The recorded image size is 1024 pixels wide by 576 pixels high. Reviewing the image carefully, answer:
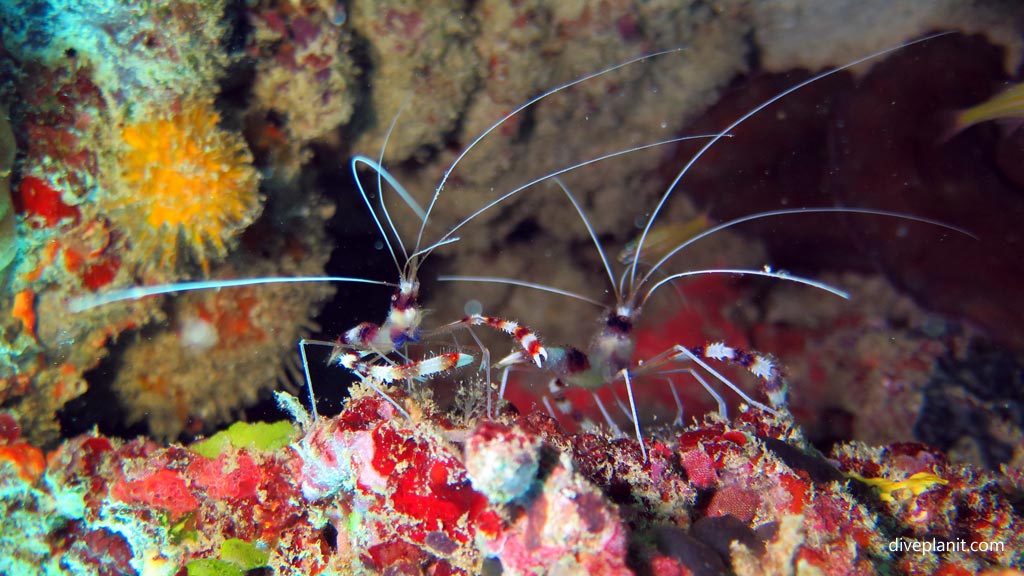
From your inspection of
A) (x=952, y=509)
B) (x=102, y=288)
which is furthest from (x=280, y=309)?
(x=952, y=509)

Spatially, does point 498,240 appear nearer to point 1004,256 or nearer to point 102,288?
point 102,288

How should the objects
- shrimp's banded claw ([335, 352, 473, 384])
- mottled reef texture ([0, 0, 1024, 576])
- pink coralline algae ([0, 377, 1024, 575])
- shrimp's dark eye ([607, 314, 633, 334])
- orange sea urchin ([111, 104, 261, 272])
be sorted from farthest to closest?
shrimp's dark eye ([607, 314, 633, 334]) < orange sea urchin ([111, 104, 261, 272]) < shrimp's banded claw ([335, 352, 473, 384]) < mottled reef texture ([0, 0, 1024, 576]) < pink coralline algae ([0, 377, 1024, 575])

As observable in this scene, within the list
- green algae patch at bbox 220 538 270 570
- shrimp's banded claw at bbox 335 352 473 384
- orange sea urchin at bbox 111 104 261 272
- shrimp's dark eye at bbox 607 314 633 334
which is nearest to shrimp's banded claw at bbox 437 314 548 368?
shrimp's banded claw at bbox 335 352 473 384

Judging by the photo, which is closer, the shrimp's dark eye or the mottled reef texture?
the mottled reef texture

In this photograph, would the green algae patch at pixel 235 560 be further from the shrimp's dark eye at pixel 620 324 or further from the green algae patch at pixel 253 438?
the shrimp's dark eye at pixel 620 324

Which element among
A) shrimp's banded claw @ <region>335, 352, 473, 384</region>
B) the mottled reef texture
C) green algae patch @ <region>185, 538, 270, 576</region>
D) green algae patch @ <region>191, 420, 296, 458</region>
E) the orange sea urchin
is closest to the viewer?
the mottled reef texture

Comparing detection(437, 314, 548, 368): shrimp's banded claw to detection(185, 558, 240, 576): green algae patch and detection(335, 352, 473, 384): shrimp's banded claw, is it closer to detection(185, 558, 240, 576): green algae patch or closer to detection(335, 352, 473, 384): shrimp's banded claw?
detection(335, 352, 473, 384): shrimp's banded claw

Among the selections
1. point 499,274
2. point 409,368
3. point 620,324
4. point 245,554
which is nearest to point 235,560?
point 245,554
